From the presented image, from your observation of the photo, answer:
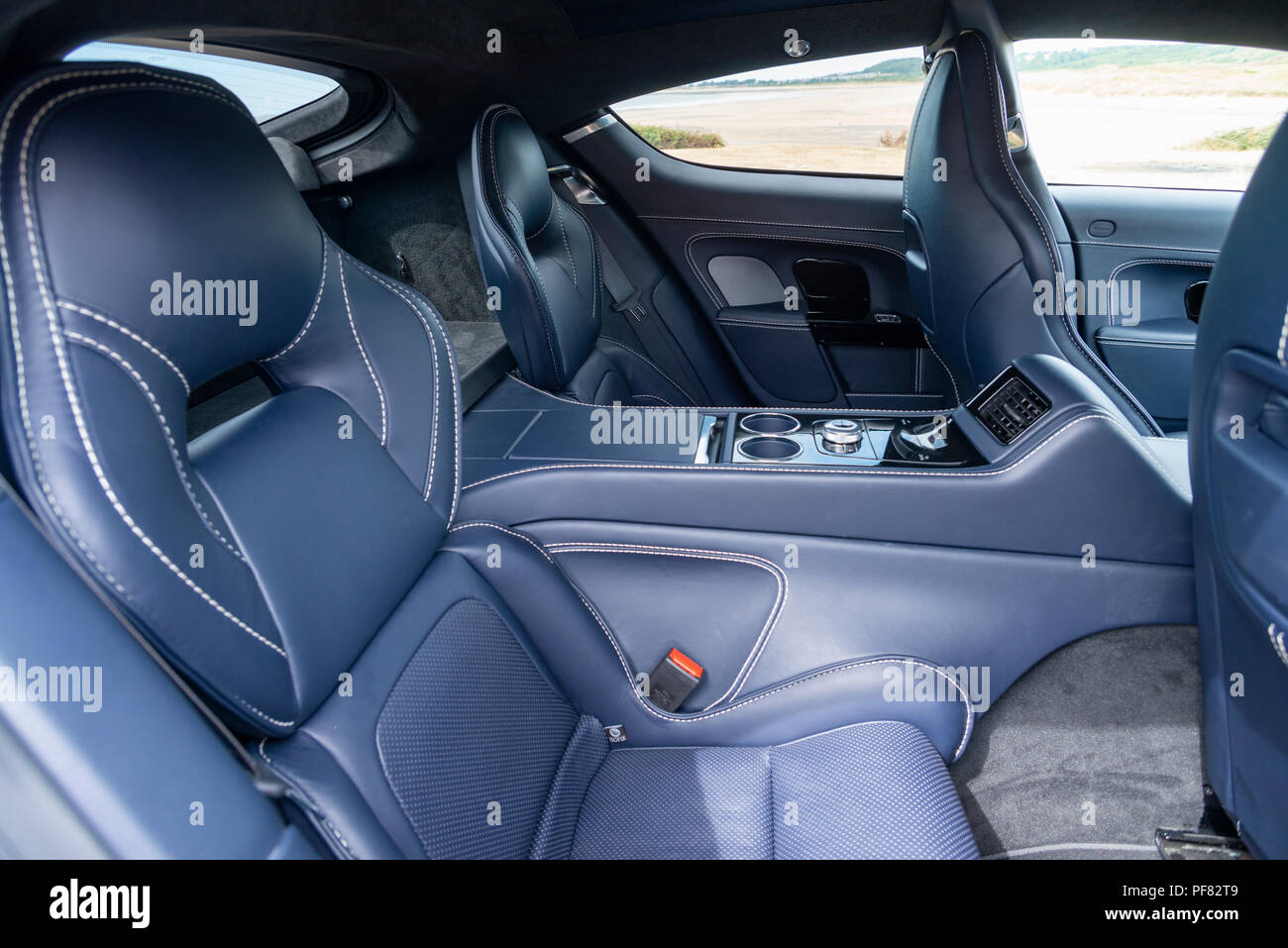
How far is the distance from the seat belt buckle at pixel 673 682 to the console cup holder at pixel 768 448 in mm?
327

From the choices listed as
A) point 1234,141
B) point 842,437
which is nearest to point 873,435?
point 842,437

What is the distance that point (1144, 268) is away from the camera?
215cm

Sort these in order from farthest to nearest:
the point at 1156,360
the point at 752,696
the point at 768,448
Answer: the point at 1156,360, the point at 768,448, the point at 752,696

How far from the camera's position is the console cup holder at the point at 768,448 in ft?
4.32

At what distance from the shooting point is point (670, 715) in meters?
1.19

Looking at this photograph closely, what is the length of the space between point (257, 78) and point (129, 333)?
3.68ft

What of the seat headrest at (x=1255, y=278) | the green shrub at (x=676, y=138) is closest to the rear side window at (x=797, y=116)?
the green shrub at (x=676, y=138)

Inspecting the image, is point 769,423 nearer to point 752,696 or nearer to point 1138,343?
point 752,696

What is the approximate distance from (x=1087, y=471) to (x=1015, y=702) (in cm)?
34

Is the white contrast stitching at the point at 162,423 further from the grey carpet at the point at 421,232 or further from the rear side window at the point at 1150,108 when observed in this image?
the rear side window at the point at 1150,108

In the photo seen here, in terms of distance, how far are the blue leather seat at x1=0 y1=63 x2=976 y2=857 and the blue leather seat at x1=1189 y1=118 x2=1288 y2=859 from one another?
0.30 m

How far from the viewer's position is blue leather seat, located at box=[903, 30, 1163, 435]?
64.2 inches
